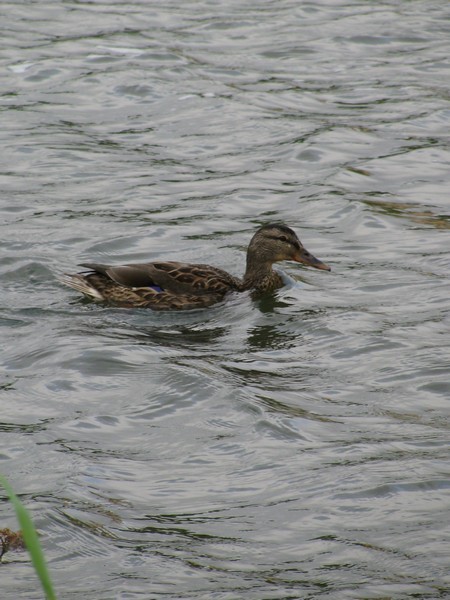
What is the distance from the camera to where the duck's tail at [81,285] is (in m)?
10.7

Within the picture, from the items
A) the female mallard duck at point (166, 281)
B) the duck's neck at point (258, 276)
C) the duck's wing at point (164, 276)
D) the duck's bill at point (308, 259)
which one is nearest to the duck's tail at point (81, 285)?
the female mallard duck at point (166, 281)

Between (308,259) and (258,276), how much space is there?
541 mm

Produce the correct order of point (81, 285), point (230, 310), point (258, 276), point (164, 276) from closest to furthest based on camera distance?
1. point (81, 285)
2. point (164, 276)
3. point (230, 310)
4. point (258, 276)

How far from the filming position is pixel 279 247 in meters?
11.3

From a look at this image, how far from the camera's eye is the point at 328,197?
43.6 ft

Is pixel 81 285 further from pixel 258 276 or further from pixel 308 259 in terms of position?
pixel 308 259

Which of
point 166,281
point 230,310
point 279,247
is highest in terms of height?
point 279,247

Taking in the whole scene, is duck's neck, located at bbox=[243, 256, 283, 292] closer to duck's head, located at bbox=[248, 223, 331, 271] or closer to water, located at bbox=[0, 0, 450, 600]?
duck's head, located at bbox=[248, 223, 331, 271]

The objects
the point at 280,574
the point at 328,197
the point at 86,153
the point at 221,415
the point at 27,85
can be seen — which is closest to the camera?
the point at 280,574

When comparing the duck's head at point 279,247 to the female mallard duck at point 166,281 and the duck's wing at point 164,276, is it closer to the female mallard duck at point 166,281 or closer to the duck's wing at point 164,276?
the female mallard duck at point 166,281

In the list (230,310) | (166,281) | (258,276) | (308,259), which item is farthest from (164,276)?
(308,259)

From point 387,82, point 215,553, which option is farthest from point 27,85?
point 215,553

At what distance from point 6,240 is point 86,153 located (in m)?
2.68

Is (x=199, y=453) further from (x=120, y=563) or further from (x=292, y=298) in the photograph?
(x=292, y=298)
